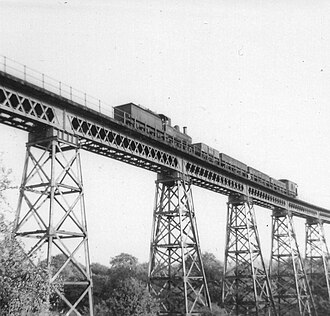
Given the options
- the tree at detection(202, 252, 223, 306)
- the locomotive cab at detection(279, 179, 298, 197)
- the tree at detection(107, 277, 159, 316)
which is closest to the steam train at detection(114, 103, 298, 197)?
the tree at detection(107, 277, 159, 316)

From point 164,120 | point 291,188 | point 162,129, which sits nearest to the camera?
point 162,129

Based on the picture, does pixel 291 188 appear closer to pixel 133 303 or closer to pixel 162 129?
pixel 162 129

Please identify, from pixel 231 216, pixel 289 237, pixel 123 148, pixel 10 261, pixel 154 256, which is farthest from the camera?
pixel 289 237

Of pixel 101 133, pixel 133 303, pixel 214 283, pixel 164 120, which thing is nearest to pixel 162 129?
pixel 164 120

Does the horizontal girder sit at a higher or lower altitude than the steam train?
lower

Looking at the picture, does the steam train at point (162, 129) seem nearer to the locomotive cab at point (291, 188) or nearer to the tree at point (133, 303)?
the tree at point (133, 303)

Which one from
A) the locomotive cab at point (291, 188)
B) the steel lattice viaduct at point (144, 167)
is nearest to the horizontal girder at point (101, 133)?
the steel lattice viaduct at point (144, 167)

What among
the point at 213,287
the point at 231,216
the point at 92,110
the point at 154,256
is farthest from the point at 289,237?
the point at 92,110

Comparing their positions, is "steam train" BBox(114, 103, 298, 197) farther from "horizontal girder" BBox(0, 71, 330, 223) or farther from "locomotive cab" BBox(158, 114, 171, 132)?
"horizontal girder" BBox(0, 71, 330, 223)

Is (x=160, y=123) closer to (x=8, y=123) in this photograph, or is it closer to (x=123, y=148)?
(x=123, y=148)
